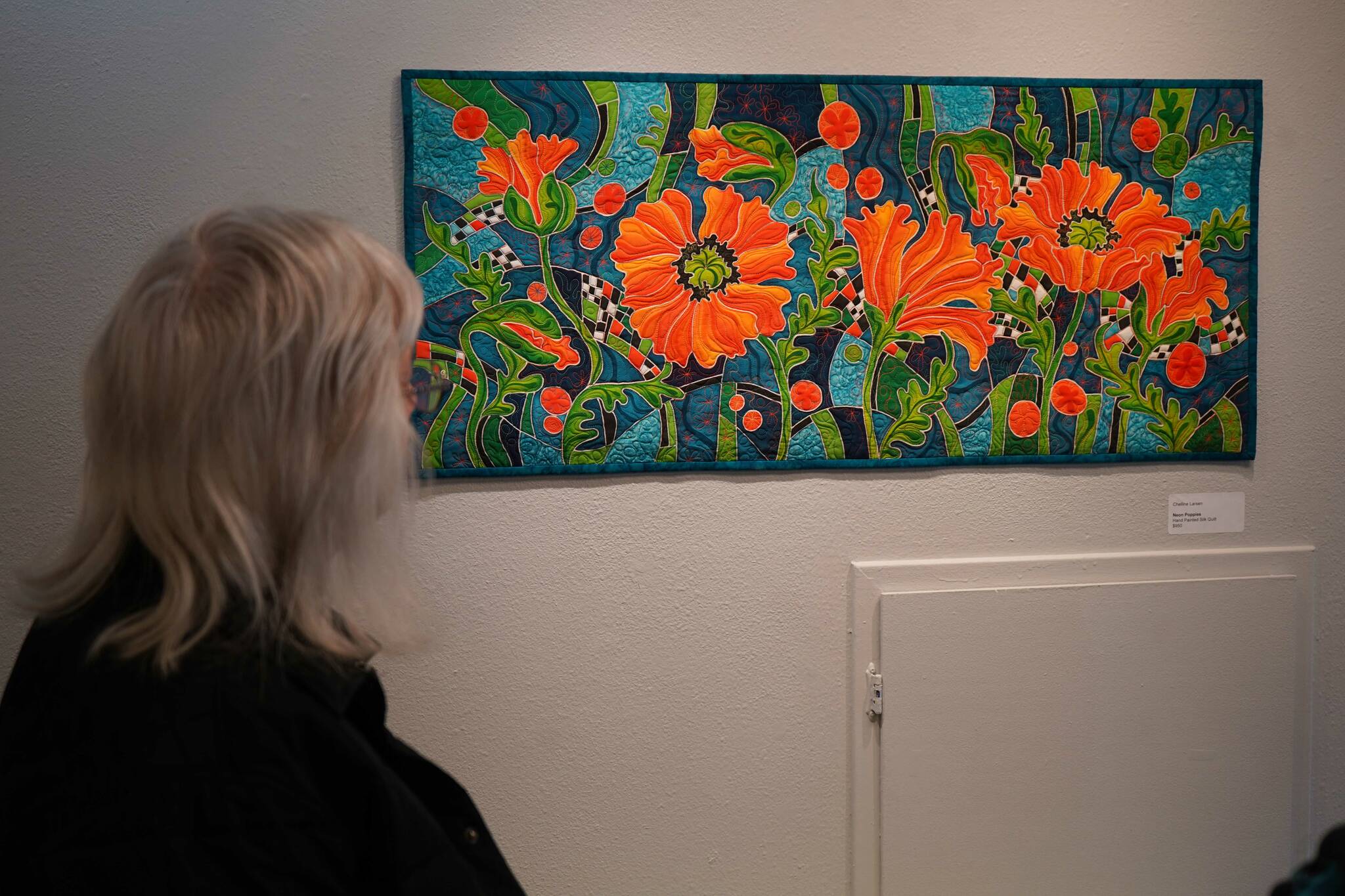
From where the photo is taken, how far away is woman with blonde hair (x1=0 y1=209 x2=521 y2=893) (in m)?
0.71

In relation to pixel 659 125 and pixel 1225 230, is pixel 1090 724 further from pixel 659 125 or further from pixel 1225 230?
pixel 659 125

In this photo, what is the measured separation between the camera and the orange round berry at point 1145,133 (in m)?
1.80

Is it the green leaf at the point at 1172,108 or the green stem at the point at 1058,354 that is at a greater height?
the green leaf at the point at 1172,108

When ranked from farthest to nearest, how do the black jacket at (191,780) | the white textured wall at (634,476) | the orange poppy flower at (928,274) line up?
the orange poppy flower at (928,274), the white textured wall at (634,476), the black jacket at (191,780)

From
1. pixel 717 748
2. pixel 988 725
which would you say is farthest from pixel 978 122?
pixel 717 748

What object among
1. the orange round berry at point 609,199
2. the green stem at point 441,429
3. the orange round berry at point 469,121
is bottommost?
the green stem at point 441,429

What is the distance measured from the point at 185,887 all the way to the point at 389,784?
155 millimetres

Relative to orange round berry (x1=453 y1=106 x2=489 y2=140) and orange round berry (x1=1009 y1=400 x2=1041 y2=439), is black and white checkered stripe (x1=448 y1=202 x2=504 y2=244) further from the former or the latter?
orange round berry (x1=1009 y1=400 x2=1041 y2=439)

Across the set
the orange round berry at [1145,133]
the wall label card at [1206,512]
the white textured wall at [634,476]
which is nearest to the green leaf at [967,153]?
the white textured wall at [634,476]

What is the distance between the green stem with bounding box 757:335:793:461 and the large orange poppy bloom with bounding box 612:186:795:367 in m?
0.03

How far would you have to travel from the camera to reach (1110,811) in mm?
1837

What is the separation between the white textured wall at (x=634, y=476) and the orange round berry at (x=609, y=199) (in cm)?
22

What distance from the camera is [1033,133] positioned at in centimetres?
178

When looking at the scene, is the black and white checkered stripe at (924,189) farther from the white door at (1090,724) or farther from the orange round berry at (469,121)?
the orange round berry at (469,121)
